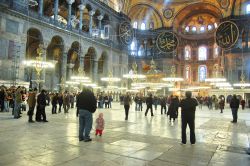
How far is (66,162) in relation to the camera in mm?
3348

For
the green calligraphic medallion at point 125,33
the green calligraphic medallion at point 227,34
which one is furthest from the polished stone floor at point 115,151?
the green calligraphic medallion at point 125,33

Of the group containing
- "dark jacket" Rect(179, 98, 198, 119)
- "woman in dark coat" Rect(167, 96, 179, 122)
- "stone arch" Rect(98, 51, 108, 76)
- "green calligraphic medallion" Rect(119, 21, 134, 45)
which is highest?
"green calligraphic medallion" Rect(119, 21, 134, 45)

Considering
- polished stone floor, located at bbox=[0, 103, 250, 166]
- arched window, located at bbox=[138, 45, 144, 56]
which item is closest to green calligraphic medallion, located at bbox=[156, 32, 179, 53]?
polished stone floor, located at bbox=[0, 103, 250, 166]

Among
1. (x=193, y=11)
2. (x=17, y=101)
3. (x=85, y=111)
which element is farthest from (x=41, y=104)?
(x=193, y=11)

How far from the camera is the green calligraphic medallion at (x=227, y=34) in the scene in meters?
16.4

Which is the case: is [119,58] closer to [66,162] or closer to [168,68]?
[168,68]

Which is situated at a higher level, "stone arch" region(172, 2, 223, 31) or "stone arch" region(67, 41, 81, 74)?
"stone arch" region(172, 2, 223, 31)

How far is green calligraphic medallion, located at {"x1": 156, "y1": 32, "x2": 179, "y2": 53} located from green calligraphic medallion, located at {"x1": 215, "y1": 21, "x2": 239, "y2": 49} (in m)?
3.25

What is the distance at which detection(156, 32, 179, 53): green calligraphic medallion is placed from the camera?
18573mm

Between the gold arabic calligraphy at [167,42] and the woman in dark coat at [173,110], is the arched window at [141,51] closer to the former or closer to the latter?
the gold arabic calligraphy at [167,42]

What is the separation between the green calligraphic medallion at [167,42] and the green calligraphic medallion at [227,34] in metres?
3.25

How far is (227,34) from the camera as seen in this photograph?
56.1 feet

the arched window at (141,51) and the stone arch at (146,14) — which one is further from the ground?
the stone arch at (146,14)

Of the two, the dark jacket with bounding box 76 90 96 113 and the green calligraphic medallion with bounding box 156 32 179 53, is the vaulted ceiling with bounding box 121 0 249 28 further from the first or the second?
the dark jacket with bounding box 76 90 96 113
